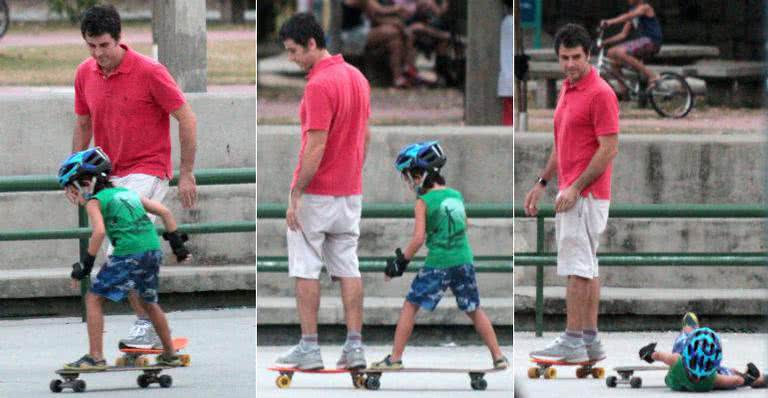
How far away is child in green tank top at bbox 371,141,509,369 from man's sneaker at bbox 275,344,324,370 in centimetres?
18

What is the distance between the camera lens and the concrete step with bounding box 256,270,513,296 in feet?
18.2

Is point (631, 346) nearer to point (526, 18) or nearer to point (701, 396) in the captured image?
point (701, 396)

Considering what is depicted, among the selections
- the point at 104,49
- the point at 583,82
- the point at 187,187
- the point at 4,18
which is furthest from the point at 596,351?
the point at 4,18

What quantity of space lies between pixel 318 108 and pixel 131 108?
837mm

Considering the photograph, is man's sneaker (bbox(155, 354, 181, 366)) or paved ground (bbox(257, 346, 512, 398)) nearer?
paved ground (bbox(257, 346, 512, 398))

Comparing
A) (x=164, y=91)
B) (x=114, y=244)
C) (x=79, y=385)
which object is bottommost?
(x=79, y=385)

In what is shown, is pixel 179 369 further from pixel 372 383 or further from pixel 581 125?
pixel 581 125

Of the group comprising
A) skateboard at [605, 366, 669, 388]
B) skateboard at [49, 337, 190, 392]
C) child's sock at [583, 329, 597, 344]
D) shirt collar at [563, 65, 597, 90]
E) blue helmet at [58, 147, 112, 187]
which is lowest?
skateboard at [49, 337, 190, 392]

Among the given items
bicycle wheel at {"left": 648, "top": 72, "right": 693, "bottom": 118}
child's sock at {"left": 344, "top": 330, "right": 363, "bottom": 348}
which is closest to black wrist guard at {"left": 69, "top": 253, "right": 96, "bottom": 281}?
child's sock at {"left": 344, "top": 330, "right": 363, "bottom": 348}

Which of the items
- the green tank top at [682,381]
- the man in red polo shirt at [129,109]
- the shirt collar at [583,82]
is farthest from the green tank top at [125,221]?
the green tank top at [682,381]

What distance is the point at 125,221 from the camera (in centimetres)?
581

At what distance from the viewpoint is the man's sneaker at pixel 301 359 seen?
18.1ft

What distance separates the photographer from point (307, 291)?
18.5ft

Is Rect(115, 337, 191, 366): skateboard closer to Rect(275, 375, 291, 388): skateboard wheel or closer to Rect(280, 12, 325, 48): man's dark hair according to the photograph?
Rect(275, 375, 291, 388): skateboard wheel
